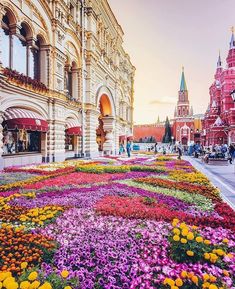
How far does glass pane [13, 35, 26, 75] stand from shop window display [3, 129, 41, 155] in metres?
4.13

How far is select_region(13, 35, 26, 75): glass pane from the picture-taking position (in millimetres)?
15250

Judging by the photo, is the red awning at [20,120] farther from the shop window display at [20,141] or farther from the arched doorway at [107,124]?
the arched doorway at [107,124]

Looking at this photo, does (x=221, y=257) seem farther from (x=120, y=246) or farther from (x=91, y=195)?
(x=91, y=195)

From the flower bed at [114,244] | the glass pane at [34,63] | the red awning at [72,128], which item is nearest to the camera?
the flower bed at [114,244]

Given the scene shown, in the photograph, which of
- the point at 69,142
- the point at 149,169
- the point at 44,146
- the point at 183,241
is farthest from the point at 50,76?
the point at 183,241

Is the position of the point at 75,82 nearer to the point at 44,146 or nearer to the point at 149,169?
the point at 44,146

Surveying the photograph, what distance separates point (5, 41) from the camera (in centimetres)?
1440

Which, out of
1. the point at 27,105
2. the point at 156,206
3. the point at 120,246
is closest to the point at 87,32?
the point at 27,105

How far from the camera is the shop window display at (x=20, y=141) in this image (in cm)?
1482

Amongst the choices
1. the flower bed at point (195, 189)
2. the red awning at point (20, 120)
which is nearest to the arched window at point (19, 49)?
the red awning at point (20, 120)

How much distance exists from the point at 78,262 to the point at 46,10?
728 inches

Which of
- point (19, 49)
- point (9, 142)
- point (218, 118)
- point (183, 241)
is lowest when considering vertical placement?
point (183, 241)

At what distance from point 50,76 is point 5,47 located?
3987mm

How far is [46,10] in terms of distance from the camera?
17328mm
